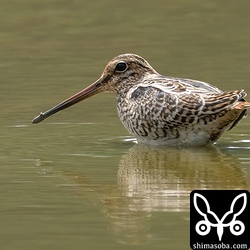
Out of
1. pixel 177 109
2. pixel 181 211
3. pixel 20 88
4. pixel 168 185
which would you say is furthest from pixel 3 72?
pixel 181 211

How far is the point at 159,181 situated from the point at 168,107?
1.53m

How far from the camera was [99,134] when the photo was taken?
47.8 feet

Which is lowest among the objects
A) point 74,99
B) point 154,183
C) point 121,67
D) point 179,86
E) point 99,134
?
point 154,183

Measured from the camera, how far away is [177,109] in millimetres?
13375

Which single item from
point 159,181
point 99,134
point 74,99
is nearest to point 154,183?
point 159,181

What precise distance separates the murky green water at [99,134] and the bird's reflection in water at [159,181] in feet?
0.04

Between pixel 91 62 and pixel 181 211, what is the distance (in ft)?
28.1

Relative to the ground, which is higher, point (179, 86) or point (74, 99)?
point (179, 86)

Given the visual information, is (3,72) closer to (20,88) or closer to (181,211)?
(20,88)

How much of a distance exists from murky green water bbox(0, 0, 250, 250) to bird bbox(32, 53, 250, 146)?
213mm

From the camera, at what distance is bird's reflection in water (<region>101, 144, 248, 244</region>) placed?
34.8 ft

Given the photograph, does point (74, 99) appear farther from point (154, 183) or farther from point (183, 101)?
point (154, 183)

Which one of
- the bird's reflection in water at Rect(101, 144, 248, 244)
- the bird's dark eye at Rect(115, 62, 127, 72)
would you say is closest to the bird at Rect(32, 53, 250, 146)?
the bird's dark eye at Rect(115, 62, 127, 72)

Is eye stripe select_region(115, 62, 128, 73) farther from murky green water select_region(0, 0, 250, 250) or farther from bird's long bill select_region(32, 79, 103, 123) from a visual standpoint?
murky green water select_region(0, 0, 250, 250)
